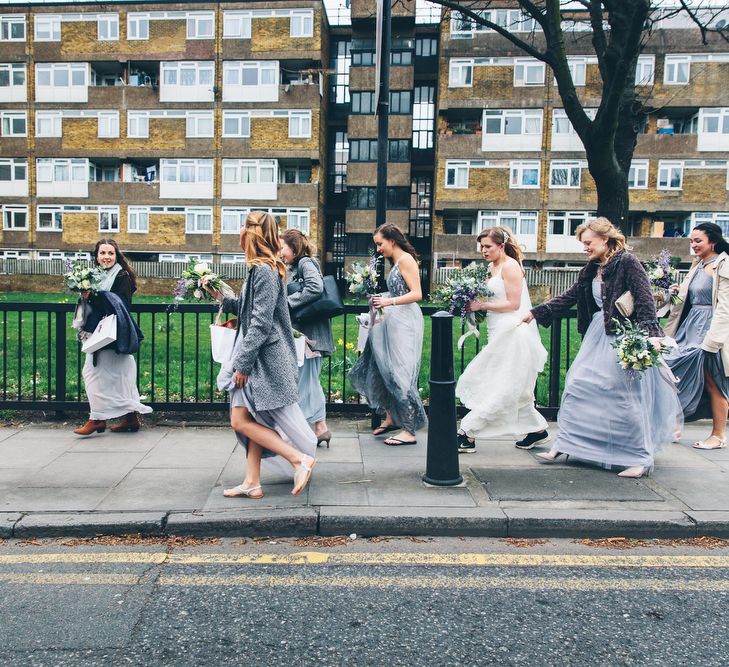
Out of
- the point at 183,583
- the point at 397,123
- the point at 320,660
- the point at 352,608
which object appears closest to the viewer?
the point at 320,660

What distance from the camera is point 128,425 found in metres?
6.58

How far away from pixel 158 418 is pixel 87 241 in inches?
1415

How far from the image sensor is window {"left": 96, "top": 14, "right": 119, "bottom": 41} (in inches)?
1513

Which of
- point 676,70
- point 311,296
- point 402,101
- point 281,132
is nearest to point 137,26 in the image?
point 281,132

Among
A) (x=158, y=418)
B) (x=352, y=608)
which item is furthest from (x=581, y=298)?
(x=158, y=418)

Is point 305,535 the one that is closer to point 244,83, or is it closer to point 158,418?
point 158,418

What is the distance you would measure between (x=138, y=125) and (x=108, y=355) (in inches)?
1417

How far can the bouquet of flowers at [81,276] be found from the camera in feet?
19.9

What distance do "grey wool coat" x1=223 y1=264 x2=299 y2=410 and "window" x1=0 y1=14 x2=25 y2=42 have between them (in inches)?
1674

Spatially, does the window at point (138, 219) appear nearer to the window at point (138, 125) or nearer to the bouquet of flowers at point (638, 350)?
the window at point (138, 125)

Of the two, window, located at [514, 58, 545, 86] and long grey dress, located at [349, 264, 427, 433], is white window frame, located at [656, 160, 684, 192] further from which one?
long grey dress, located at [349, 264, 427, 433]

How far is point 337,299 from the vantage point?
5.73m

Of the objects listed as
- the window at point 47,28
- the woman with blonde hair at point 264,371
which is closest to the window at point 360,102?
the window at point 47,28

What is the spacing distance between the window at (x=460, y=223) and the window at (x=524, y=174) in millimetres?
2908
